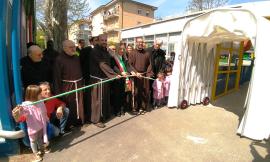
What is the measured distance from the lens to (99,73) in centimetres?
416

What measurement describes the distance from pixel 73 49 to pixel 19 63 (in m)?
1.07

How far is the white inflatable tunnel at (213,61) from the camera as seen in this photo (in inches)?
110

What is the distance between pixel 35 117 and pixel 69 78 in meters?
1.06

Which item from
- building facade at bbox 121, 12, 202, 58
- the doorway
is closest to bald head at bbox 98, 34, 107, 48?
the doorway

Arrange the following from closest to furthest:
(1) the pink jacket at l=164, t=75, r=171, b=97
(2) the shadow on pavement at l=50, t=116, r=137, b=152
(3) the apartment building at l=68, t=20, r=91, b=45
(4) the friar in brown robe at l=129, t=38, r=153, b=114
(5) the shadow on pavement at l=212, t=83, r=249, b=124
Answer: (2) the shadow on pavement at l=50, t=116, r=137, b=152
(4) the friar in brown robe at l=129, t=38, r=153, b=114
(5) the shadow on pavement at l=212, t=83, r=249, b=124
(1) the pink jacket at l=164, t=75, r=171, b=97
(3) the apartment building at l=68, t=20, r=91, b=45

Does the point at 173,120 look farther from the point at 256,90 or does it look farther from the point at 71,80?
the point at 71,80

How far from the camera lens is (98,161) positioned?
2949 millimetres

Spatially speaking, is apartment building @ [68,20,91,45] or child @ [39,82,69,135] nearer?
child @ [39,82,69,135]

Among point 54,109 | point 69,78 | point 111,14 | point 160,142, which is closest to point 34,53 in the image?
point 69,78

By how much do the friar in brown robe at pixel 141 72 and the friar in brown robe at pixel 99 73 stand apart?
96cm

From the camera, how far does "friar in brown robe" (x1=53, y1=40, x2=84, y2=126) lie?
11.8 ft

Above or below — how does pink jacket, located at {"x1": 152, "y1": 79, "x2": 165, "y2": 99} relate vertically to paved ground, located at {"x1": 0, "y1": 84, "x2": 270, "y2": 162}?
above

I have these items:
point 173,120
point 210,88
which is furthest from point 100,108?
point 210,88

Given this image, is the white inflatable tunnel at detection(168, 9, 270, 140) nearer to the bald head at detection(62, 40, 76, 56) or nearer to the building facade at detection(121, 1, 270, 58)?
the bald head at detection(62, 40, 76, 56)
